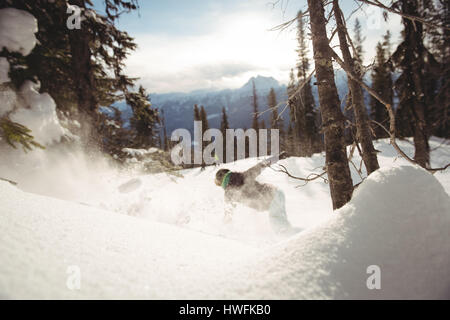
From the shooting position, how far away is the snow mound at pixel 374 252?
1.22m

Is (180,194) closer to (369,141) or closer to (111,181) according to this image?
(111,181)

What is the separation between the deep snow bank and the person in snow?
16.0 ft

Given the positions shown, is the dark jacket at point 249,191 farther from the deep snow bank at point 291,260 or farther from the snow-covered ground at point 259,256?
the deep snow bank at point 291,260

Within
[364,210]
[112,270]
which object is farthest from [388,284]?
[112,270]

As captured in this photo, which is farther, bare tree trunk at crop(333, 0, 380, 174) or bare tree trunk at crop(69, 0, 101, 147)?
bare tree trunk at crop(69, 0, 101, 147)

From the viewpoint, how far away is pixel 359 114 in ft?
9.46

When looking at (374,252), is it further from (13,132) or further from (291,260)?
(13,132)

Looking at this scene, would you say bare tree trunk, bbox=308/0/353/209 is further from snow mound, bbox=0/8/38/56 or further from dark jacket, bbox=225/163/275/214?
snow mound, bbox=0/8/38/56

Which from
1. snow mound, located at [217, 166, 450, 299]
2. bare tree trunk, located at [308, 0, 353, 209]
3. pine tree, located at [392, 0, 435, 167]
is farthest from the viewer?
pine tree, located at [392, 0, 435, 167]

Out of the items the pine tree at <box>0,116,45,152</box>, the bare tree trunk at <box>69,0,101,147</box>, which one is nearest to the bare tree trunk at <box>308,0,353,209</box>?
the pine tree at <box>0,116,45,152</box>

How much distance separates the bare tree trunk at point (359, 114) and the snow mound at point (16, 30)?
6238 mm

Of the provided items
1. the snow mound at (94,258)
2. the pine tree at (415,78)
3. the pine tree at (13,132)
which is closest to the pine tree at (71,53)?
the pine tree at (13,132)

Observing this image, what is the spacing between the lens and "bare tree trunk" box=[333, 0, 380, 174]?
2766 mm
